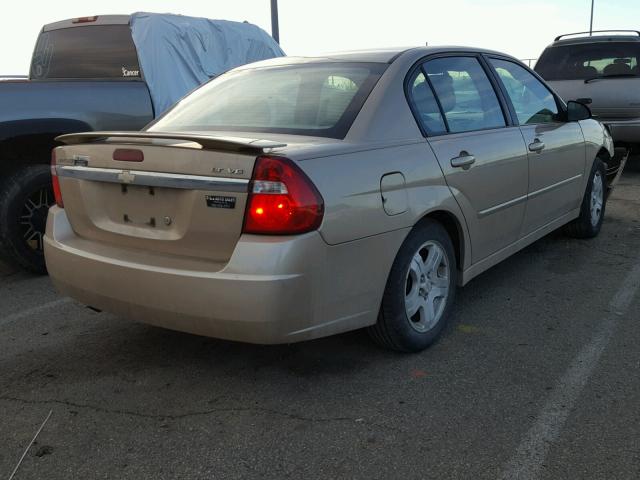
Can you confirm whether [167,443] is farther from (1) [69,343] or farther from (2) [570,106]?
(2) [570,106]

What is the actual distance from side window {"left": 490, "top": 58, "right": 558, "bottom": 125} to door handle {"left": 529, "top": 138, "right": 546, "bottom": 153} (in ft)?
0.49

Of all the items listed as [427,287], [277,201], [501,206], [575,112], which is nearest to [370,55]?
[501,206]

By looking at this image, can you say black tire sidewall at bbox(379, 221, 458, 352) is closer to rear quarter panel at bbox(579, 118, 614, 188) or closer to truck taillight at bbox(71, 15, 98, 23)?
rear quarter panel at bbox(579, 118, 614, 188)

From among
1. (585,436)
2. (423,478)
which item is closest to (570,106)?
(585,436)

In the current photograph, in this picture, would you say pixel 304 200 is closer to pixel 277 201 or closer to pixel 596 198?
pixel 277 201

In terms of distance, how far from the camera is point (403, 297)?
329 cm

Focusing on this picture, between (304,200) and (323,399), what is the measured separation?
3.15ft

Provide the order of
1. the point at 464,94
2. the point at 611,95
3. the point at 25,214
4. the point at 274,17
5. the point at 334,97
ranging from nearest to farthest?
the point at 334,97 → the point at 464,94 → the point at 25,214 → the point at 611,95 → the point at 274,17

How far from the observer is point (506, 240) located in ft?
14.1

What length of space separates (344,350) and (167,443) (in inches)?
46.7

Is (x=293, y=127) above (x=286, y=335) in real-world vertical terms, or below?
above

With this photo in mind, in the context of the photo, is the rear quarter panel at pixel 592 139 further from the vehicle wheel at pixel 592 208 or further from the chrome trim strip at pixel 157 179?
the chrome trim strip at pixel 157 179

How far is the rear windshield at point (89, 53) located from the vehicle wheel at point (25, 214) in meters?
1.40

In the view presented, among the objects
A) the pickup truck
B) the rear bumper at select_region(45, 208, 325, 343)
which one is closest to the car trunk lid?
the pickup truck
